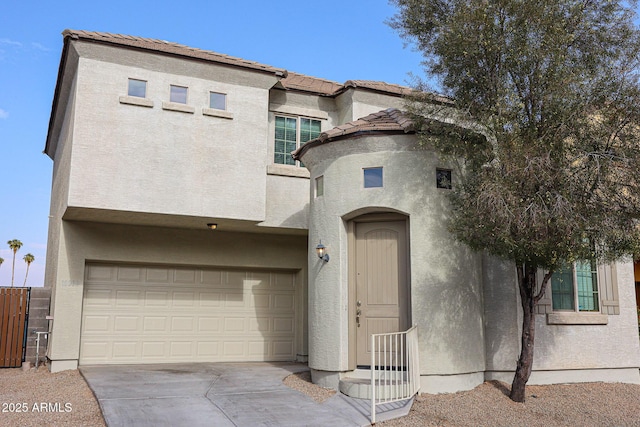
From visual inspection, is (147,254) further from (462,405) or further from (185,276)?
(462,405)

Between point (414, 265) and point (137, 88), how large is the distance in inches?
257

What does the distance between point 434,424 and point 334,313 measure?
2494 millimetres

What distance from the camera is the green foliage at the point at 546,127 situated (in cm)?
780

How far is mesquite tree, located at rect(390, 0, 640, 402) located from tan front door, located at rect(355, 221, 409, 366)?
1.08 meters

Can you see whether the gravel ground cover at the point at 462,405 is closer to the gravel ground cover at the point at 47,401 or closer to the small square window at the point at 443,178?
the gravel ground cover at the point at 47,401

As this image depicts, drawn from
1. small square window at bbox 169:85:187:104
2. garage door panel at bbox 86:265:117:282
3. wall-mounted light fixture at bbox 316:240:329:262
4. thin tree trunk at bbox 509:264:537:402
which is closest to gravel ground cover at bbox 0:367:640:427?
thin tree trunk at bbox 509:264:537:402

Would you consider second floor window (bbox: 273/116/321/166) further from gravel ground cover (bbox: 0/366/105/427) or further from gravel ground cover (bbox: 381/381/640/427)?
gravel ground cover (bbox: 381/381/640/427)

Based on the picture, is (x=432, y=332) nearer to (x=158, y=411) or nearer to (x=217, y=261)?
(x=158, y=411)

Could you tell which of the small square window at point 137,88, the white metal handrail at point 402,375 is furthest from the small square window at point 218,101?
the white metal handrail at point 402,375

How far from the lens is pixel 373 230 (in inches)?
381

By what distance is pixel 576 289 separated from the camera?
435 inches

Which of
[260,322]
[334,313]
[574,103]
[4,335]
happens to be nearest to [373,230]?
[334,313]

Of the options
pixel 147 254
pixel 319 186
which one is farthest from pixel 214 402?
pixel 147 254

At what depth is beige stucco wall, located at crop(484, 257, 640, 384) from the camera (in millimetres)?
9969
